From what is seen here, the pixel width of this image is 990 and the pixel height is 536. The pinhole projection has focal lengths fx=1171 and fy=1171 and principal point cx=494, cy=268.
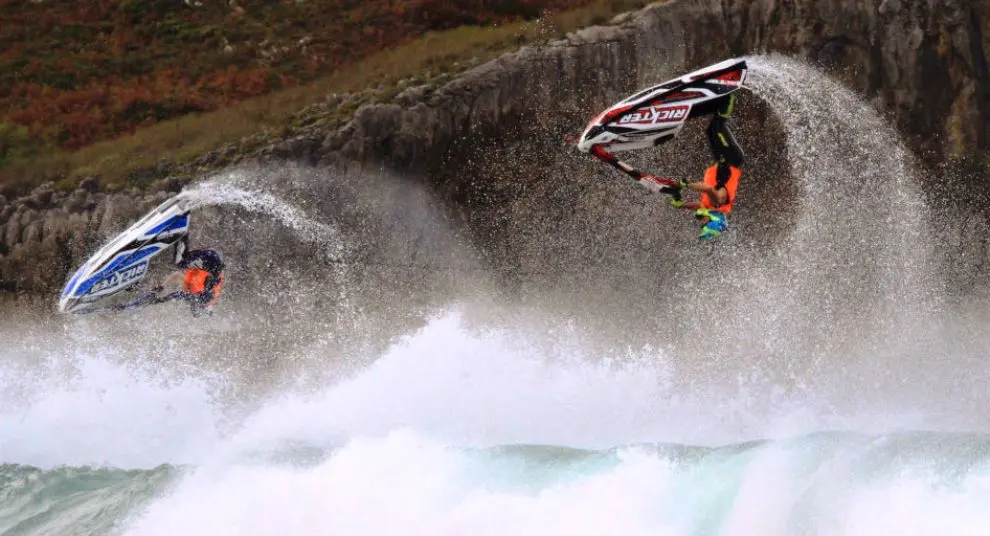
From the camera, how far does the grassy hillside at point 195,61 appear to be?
25.7 metres

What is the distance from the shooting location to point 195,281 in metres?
16.1

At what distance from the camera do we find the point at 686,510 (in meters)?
12.2

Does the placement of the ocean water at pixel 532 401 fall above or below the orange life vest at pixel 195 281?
below

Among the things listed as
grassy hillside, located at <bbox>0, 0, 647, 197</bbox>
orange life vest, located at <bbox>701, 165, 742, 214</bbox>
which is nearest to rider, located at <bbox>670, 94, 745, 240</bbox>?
orange life vest, located at <bbox>701, 165, 742, 214</bbox>

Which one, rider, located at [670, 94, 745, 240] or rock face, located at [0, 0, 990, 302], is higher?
rider, located at [670, 94, 745, 240]

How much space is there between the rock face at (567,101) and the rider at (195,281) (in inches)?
313

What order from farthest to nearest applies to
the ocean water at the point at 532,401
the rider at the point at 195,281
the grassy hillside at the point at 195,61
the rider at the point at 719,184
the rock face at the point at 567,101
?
the grassy hillside at the point at 195,61
the rock face at the point at 567,101
the rider at the point at 195,281
the rider at the point at 719,184
the ocean water at the point at 532,401

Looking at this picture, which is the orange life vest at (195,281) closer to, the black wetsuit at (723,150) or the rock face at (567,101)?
the black wetsuit at (723,150)

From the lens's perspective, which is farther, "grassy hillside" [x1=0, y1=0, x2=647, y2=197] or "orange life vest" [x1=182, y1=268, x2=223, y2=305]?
"grassy hillside" [x1=0, y1=0, x2=647, y2=197]

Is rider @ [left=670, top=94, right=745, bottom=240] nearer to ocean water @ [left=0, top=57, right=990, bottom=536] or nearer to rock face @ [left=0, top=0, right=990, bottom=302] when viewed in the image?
ocean water @ [left=0, top=57, right=990, bottom=536]

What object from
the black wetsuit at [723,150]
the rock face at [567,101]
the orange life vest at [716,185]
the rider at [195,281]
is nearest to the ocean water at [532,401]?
the rider at [195,281]

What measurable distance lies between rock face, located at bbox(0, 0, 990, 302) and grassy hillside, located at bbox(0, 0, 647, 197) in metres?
1.06

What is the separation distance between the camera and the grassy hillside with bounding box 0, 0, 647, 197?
84.4 feet

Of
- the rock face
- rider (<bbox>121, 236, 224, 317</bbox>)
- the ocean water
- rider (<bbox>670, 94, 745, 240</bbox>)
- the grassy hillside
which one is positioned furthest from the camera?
the grassy hillside
